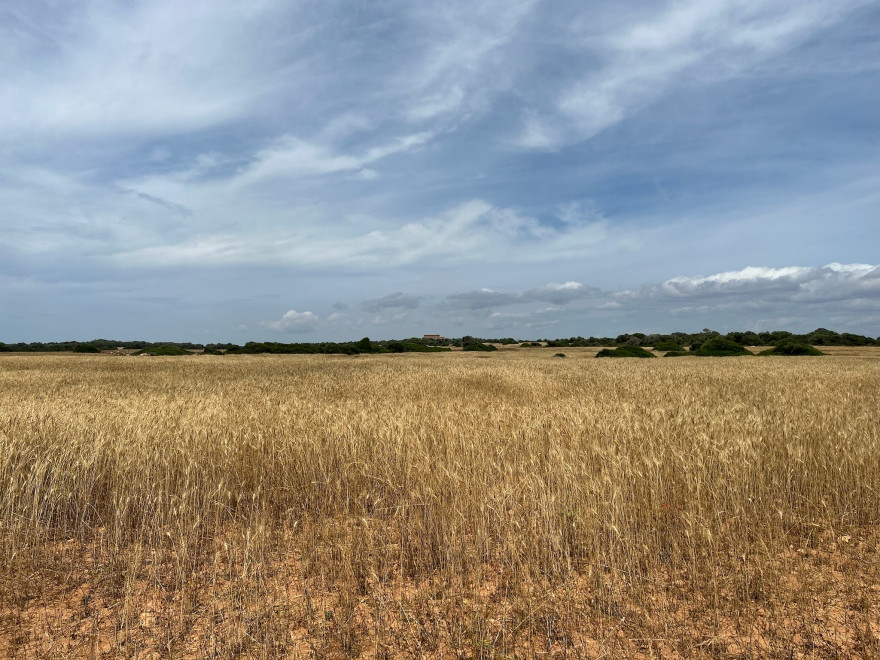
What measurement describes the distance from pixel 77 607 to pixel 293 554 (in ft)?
4.56

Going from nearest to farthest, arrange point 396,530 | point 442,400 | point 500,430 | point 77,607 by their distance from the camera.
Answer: point 77,607 < point 396,530 < point 500,430 < point 442,400

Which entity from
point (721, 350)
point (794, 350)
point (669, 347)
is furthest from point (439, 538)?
point (669, 347)

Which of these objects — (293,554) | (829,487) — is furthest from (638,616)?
(829,487)

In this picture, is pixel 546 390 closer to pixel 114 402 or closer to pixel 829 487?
pixel 829 487

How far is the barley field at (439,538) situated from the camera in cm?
278

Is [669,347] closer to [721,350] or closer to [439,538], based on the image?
[721,350]

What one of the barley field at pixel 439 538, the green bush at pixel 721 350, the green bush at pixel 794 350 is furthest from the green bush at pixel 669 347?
the barley field at pixel 439 538

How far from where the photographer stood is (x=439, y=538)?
3.66 metres

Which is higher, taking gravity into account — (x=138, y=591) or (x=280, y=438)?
(x=280, y=438)

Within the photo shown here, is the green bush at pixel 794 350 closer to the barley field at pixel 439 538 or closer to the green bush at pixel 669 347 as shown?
the green bush at pixel 669 347

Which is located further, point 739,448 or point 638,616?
point 739,448

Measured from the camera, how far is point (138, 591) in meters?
3.26

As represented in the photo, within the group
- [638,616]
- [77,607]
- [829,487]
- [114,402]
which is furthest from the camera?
[114,402]

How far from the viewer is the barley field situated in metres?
2.78
